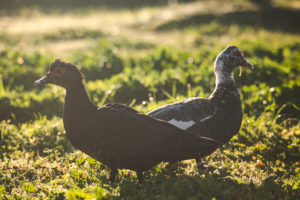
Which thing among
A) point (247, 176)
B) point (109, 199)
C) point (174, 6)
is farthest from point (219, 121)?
point (174, 6)

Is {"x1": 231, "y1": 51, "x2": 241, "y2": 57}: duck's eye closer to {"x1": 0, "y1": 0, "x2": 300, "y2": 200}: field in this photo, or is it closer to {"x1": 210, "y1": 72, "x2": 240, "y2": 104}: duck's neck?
{"x1": 210, "y1": 72, "x2": 240, "y2": 104}: duck's neck

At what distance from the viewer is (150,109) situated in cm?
598

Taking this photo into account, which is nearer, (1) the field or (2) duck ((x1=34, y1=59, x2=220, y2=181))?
(2) duck ((x1=34, y1=59, x2=220, y2=181))

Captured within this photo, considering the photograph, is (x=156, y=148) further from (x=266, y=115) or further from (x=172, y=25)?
(x=172, y=25)

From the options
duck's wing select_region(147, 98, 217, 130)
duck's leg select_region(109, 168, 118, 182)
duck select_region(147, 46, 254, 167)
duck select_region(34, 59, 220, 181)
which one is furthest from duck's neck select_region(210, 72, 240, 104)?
duck's leg select_region(109, 168, 118, 182)

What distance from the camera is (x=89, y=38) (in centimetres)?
1465

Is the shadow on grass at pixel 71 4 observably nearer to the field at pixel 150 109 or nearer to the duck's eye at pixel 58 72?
the field at pixel 150 109

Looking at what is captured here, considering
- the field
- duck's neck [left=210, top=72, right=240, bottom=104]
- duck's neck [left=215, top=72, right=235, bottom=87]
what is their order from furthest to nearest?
duck's neck [left=215, top=72, right=235, bottom=87] → duck's neck [left=210, top=72, right=240, bottom=104] → the field

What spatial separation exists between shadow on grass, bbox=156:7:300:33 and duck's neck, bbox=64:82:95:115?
13.2 metres

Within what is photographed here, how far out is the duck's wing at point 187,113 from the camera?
4.16 metres

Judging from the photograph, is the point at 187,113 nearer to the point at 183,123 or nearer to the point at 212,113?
the point at 183,123

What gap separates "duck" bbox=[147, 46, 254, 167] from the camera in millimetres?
4180

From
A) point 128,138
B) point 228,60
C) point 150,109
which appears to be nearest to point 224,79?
point 228,60

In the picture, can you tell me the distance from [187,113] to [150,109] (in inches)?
72.2
